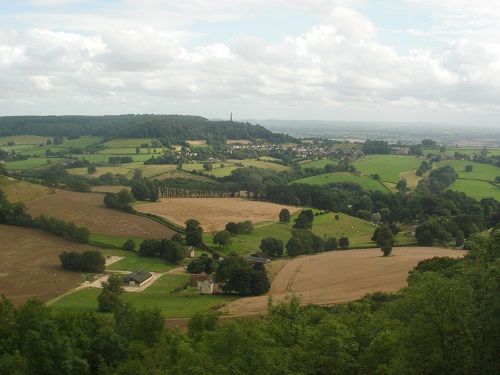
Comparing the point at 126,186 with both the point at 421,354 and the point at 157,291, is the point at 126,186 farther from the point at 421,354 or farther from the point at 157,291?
the point at 421,354

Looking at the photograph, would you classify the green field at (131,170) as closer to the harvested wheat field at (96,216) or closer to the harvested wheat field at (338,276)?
the harvested wheat field at (96,216)

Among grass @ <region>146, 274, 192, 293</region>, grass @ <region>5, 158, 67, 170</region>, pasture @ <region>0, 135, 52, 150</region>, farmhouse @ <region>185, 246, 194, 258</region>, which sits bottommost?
grass @ <region>146, 274, 192, 293</region>

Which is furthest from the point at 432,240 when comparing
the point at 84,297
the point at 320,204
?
the point at 84,297

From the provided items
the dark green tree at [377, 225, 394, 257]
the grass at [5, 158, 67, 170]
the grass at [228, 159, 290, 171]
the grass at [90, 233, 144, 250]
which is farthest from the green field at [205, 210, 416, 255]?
the grass at [5, 158, 67, 170]

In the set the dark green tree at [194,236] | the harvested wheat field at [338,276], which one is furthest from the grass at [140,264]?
the harvested wheat field at [338,276]

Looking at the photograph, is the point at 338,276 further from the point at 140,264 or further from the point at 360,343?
the point at 360,343

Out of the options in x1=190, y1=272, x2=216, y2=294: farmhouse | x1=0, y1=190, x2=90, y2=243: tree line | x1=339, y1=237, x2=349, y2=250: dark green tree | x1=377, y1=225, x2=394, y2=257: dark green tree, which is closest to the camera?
x1=190, y1=272, x2=216, y2=294: farmhouse

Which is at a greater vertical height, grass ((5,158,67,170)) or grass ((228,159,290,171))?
grass ((228,159,290,171))

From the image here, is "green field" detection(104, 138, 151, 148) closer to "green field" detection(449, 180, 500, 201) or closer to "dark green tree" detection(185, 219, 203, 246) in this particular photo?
"green field" detection(449, 180, 500, 201)
